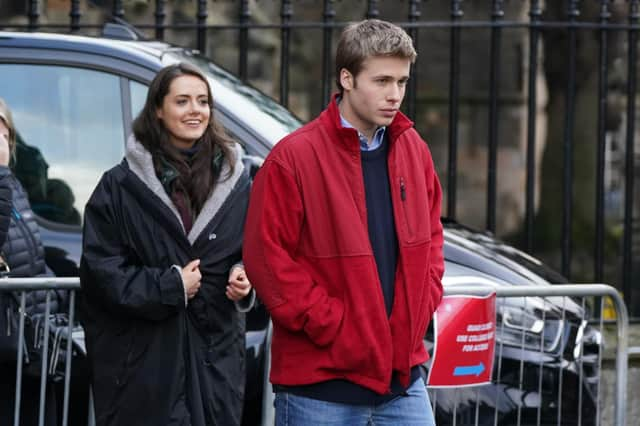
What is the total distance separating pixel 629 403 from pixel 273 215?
112 inches

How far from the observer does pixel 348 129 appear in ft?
12.9

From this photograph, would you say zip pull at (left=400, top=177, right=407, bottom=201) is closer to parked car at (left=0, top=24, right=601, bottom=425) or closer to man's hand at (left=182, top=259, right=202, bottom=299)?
man's hand at (left=182, top=259, right=202, bottom=299)

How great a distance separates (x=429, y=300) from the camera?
4.05 metres

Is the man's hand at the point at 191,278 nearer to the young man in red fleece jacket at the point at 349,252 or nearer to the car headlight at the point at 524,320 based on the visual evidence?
the young man in red fleece jacket at the point at 349,252

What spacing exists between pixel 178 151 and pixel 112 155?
96 centimetres

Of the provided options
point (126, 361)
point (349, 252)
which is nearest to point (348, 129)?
point (349, 252)

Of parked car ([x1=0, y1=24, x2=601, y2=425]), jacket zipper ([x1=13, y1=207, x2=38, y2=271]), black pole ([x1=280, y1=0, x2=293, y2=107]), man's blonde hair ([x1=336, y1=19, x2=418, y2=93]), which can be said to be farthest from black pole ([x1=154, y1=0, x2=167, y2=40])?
man's blonde hair ([x1=336, y1=19, x2=418, y2=93])

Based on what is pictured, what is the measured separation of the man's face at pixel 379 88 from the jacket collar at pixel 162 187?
2.49 feet

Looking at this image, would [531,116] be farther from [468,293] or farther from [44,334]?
[44,334]

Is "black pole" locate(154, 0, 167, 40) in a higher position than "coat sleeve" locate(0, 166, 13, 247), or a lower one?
higher

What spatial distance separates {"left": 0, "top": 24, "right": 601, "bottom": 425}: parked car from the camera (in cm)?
538

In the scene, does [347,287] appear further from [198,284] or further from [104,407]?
[104,407]

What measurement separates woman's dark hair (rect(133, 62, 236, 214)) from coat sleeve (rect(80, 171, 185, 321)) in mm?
209

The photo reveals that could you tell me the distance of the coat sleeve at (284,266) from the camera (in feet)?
12.7
